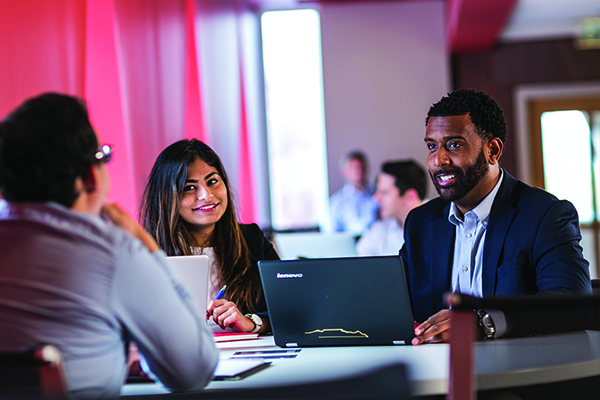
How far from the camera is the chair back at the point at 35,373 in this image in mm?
929

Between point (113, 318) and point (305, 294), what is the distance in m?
0.67

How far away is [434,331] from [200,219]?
3.42 feet

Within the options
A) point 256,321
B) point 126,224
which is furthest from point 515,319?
point 256,321

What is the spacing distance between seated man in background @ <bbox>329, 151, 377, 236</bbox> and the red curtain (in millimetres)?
2213

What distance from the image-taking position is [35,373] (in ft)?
3.07

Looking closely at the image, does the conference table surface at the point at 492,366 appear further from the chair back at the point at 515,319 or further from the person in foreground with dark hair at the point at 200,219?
the person in foreground with dark hair at the point at 200,219

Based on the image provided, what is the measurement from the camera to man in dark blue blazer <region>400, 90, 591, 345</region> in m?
1.99

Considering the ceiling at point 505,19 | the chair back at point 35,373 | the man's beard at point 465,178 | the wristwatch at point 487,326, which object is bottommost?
the wristwatch at point 487,326

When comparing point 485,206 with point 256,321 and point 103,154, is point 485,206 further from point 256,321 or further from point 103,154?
point 103,154

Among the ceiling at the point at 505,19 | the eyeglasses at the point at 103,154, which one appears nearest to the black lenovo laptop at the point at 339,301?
the eyeglasses at the point at 103,154

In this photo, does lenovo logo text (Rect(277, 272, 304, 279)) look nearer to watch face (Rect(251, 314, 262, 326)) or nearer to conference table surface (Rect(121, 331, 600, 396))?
conference table surface (Rect(121, 331, 600, 396))

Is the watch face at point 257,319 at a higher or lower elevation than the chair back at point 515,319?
lower

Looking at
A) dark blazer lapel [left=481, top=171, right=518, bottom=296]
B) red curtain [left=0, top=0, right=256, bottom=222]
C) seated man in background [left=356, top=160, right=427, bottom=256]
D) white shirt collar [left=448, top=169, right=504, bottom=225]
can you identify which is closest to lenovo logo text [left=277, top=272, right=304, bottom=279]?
dark blazer lapel [left=481, top=171, right=518, bottom=296]

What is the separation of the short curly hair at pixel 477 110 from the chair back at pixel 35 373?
65.7 inches
